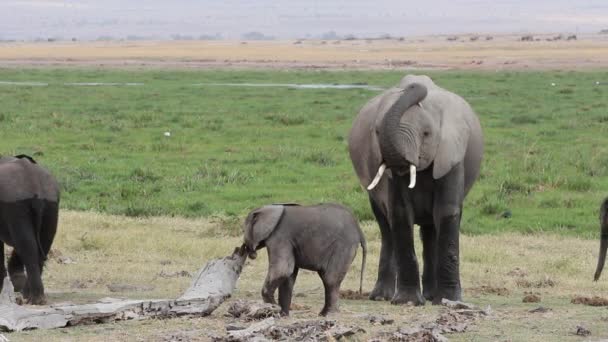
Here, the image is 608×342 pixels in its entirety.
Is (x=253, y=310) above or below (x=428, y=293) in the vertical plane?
above

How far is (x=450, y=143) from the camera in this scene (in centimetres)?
981

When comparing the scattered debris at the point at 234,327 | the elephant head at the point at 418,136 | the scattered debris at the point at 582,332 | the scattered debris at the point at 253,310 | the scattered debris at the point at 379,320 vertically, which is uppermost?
the elephant head at the point at 418,136

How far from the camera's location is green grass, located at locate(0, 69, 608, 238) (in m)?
17.0

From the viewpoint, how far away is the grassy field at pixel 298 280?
8.11 metres

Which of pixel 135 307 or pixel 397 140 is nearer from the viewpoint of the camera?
pixel 135 307

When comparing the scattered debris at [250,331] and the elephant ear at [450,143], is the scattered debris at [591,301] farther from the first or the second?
the scattered debris at [250,331]

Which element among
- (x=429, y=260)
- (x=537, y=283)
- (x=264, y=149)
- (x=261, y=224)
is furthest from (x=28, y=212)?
(x=264, y=149)

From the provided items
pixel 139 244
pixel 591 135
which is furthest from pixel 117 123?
pixel 139 244

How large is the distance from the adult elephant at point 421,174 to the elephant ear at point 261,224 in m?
0.83

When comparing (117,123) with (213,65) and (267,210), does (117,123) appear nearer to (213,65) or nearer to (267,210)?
(267,210)

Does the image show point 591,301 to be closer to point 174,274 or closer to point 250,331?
point 250,331

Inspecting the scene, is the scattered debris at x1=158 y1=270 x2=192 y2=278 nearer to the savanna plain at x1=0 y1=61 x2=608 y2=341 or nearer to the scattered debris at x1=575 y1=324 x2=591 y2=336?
Result: the savanna plain at x1=0 y1=61 x2=608 y2=341

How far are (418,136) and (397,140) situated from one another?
31 centimetres

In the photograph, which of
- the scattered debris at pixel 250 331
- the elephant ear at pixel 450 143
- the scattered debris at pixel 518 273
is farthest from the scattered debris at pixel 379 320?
the scattered debris at pixel 518 273
